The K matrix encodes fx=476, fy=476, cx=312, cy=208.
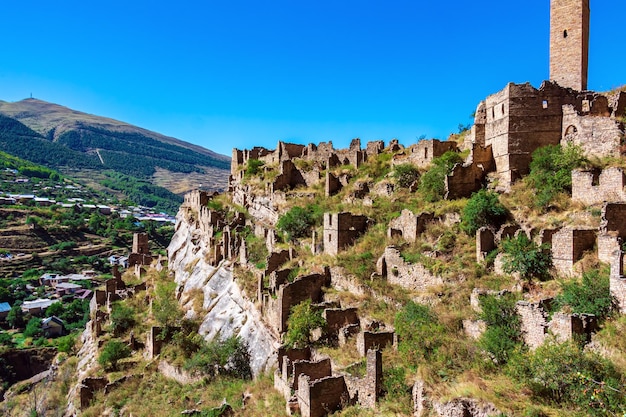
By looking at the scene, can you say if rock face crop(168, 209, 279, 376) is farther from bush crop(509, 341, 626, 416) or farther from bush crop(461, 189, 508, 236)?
bush crop(509, 341, 626, 416)

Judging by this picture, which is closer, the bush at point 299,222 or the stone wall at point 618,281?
the stone wall at point 618,281

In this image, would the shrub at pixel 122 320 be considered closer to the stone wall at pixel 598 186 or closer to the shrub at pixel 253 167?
the shrub at pixel 253 167

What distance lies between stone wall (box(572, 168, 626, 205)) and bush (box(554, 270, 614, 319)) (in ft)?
11.9

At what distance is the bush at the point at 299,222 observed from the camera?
26.9 metres

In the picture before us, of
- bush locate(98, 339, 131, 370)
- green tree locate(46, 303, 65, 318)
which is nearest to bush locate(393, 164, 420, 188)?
bush locate(98, 339, 131, 370)

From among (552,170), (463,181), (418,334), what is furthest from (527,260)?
(463,181)

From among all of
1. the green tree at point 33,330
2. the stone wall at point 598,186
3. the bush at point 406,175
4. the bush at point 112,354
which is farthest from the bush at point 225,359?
the green tree at point 33,330

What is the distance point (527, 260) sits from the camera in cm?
1519

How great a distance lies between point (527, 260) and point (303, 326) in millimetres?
8255

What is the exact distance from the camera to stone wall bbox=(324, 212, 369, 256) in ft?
73.9

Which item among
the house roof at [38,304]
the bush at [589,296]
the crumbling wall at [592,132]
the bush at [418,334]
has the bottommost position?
A: the house roof at [38,304]

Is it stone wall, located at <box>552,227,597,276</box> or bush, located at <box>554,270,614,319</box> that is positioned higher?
stone wall, located at <box>552,227,597,276</box>

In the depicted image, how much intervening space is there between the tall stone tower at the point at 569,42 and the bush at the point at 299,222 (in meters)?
14.2

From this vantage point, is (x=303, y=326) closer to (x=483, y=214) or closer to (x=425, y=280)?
(x=425, y=280)
